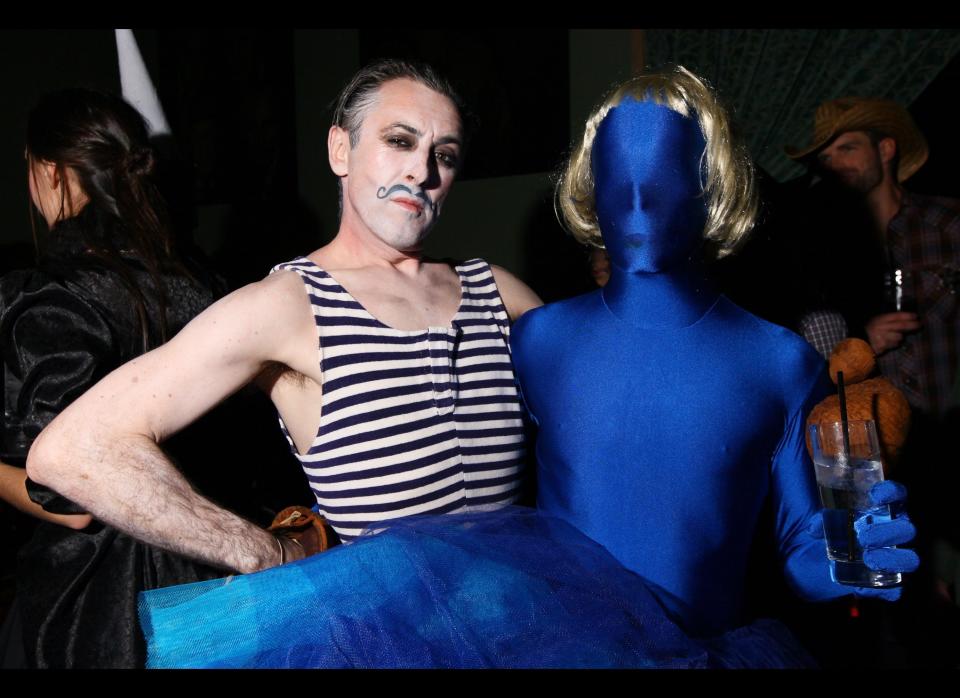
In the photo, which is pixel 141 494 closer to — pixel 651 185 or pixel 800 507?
pixel 651 185

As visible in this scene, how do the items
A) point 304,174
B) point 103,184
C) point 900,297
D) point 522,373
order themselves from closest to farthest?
1. point 522,373
2. point 103,184
3. point 900,297
4. point 304,174

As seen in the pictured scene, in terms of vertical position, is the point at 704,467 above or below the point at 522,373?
below

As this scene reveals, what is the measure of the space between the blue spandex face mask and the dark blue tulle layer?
1.39ft

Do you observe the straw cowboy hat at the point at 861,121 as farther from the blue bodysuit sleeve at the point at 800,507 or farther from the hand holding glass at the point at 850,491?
the hand holding glass at the point at 850,491

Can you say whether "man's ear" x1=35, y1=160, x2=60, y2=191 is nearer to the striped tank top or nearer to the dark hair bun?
the dark hair bun

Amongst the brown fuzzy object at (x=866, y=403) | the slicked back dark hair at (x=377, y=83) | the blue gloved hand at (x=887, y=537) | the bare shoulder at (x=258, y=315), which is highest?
the slicked back dark hair at (x=377, y=83)

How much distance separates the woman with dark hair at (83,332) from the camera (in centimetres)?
135

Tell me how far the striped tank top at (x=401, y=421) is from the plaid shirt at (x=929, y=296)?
1657mm

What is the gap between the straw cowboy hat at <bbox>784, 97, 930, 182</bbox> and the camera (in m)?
2.54

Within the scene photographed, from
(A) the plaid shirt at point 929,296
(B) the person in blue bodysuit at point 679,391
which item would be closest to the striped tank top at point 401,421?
(B) the person in blue bodysuit at point 679,391

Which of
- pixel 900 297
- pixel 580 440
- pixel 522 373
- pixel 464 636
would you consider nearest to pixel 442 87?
pixel 522 373

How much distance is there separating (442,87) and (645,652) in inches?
35.6

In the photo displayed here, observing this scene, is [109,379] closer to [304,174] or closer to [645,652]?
[645,652]

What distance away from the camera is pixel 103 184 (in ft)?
4.89
